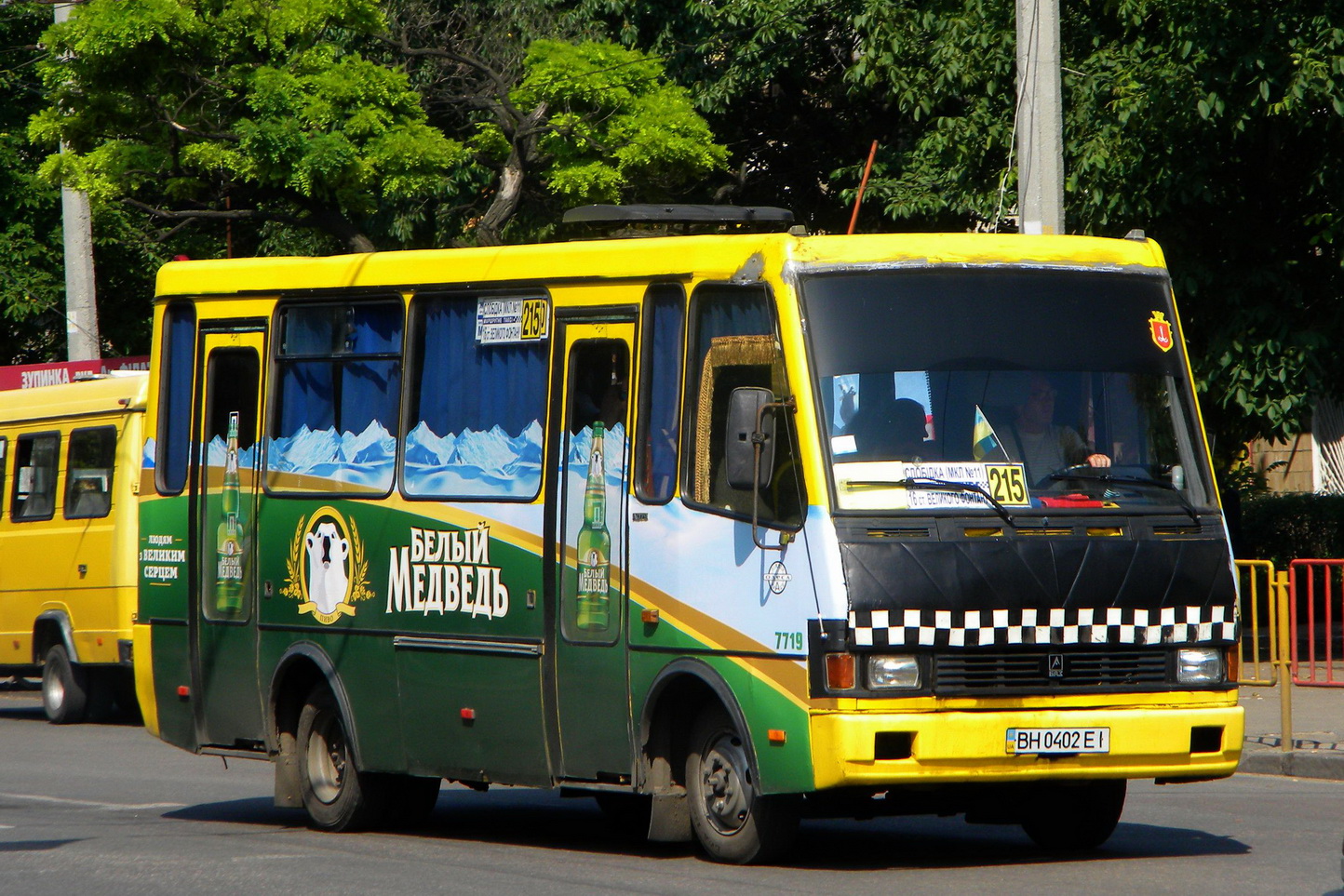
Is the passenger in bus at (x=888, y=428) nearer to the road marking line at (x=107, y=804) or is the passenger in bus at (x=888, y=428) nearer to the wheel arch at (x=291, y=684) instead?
the wheel arch at (x=291, y=684)

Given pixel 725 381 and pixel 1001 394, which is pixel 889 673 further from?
pixel 725 381

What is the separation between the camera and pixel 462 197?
27016 millimetres

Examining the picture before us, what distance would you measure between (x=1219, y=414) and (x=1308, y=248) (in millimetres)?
1807

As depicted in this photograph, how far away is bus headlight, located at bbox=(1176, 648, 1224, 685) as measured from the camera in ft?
28.6

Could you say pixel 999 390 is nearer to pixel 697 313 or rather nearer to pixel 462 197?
pixel 697 313

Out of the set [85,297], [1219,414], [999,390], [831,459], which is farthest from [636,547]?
[85,297]

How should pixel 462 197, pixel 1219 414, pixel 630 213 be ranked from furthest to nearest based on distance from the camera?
pixel 462 197
pixel 1219 414
pixel 630 213

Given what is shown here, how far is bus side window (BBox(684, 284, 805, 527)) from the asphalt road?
1.58m

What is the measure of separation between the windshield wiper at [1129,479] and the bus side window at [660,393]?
5.46 ft

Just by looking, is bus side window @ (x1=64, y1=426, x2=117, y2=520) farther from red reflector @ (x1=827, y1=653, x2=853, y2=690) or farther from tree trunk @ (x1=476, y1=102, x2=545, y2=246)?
red reflector @ (x1=827, y1=653, x2=853, y2=690)

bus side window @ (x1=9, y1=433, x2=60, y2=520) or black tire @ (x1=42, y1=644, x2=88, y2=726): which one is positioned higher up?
bus side window @ (x1=9, y1=433, x2=60, y2=520)

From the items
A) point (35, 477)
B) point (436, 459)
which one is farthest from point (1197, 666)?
point (35, 477)

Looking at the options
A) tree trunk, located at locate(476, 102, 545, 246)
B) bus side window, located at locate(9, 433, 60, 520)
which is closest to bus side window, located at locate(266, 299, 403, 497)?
bus side window, located at locate(9, 433, 60, 520)

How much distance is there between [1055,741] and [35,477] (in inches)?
541
